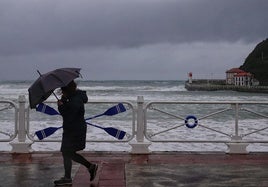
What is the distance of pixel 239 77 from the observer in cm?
10831

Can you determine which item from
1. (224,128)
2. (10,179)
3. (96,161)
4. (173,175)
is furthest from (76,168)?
(224,128)

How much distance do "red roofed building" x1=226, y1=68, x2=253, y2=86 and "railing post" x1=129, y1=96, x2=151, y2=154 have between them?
96956 millimetres

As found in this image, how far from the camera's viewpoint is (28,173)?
21.9ft

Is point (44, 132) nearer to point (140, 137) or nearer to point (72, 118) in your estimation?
point (140, 137)

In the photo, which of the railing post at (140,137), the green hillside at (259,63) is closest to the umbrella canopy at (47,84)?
the railing post at (140,137)

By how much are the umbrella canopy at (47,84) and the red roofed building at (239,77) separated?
100033 millimetres

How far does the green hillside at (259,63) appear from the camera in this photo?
103 metres

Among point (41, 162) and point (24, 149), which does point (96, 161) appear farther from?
point (24, 149)

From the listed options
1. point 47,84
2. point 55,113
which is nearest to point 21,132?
point 55,113

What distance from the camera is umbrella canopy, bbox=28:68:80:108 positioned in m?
5.37

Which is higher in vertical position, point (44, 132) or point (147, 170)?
point (44, 132)

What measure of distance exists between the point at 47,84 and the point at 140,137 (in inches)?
135

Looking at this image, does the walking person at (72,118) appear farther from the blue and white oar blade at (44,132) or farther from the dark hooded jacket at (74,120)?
the blue and white oar blade at (44,132)

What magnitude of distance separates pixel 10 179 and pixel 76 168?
46.2 inches
